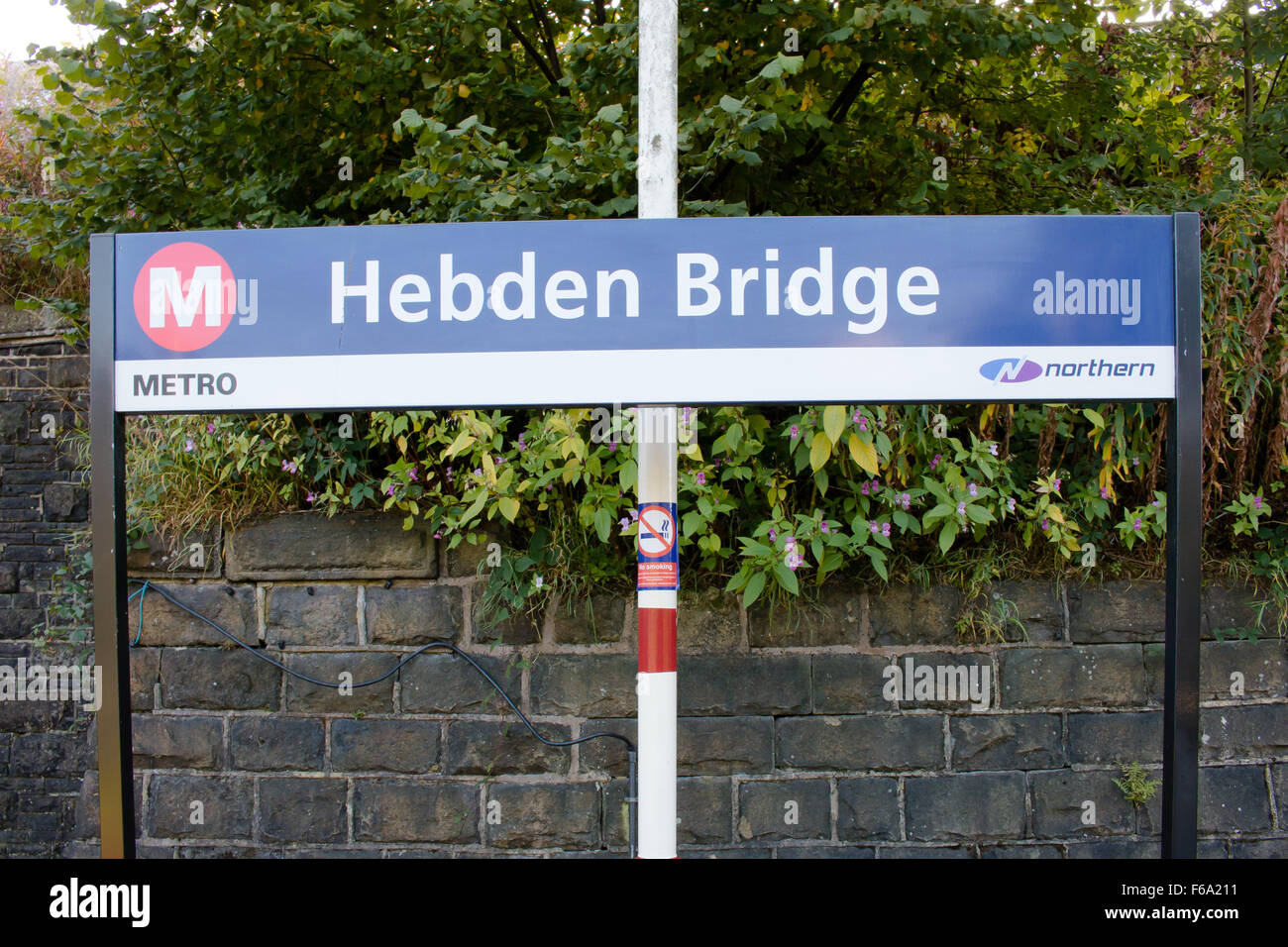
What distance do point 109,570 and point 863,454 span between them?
2547mm

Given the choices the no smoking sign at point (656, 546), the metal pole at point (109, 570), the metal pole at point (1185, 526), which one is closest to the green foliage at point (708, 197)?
the no smoking sign at point (656, 546)

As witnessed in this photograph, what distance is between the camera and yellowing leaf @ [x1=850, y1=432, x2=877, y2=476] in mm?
3146

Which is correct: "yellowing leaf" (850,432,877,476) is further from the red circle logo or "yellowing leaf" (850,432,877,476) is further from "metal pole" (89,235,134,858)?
"metal pole" (89,235,134,858)

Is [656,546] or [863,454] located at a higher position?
[863,454]

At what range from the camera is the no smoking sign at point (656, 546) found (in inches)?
99.0

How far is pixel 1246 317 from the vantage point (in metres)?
3.69

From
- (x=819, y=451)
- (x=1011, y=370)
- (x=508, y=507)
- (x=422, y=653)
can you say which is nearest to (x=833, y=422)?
(x=819, y=451)

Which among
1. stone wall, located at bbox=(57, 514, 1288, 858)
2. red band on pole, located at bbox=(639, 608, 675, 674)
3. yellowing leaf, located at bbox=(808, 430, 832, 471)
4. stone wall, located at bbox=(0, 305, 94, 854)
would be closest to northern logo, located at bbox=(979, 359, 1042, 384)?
yellowing leaf, located at bbox=(808, 430, 832, 471)

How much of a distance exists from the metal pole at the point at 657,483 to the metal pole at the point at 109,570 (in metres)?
1.49

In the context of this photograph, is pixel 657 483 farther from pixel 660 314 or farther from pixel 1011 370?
pixel 1011 370

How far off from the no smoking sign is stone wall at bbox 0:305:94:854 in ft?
14.5

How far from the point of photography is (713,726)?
3471mm

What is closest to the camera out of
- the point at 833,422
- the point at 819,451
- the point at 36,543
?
the point at 833,422
